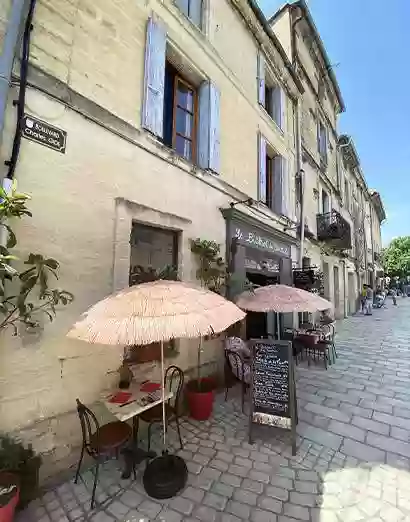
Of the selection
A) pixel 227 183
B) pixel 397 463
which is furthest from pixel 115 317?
pixel 227 183

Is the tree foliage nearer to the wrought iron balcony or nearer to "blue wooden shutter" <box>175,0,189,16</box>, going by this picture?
the wrought iron balcony

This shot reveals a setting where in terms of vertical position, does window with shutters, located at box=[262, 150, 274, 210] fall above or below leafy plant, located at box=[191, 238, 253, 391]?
above

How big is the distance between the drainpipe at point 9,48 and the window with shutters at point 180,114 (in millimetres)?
2566

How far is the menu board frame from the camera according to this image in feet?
11.3

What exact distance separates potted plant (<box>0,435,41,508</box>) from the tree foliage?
150 feet

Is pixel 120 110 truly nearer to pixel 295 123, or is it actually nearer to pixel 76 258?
pixel 76 258

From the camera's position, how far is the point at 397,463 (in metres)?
3.13

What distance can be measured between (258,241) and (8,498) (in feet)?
20.5

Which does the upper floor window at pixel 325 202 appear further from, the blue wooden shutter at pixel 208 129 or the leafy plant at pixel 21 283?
the leafy plant at pixel 21 283

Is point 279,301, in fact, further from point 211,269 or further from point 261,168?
point 261,168

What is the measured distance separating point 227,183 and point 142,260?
285 cm

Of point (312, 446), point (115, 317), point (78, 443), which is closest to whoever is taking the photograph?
point (115, 317)

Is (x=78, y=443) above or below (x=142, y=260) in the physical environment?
below

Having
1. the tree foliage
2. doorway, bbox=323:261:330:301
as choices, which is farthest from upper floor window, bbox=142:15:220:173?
the tree foliage
